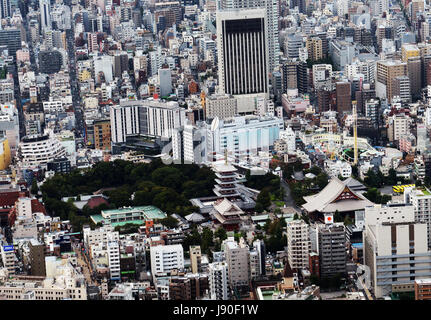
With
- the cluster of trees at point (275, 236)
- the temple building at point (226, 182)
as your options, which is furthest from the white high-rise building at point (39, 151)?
the cluster of trees at point (275, 236)

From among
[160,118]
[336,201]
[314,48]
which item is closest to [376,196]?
[336,201]

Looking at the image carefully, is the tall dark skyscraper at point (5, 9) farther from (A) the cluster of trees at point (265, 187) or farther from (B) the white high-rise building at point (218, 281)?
(B) the white high-rise building at point (218, 281)

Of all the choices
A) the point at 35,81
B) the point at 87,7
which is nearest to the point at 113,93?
the point at 35,81

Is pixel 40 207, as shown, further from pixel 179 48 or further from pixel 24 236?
pixel 179 48

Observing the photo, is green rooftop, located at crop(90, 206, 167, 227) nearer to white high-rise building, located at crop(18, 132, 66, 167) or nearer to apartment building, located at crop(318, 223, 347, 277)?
apartment building, located at crop(318, 223, 347, 277)

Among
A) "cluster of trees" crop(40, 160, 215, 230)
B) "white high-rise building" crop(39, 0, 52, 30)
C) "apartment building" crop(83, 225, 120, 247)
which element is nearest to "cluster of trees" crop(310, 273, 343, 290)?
"apartment building" crop(83, 225, 120, 247)

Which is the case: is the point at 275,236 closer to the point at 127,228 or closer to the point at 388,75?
the point at 127,228

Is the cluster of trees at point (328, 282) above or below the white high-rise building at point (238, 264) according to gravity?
below
